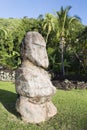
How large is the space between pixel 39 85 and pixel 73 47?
22323 millimetres

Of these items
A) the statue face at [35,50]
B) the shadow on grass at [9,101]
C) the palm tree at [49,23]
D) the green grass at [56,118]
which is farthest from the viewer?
the palm tree at [49,23]

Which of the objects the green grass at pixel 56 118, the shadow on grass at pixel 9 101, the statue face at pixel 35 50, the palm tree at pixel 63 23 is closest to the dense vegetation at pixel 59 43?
the palm tree at pixel 63 23

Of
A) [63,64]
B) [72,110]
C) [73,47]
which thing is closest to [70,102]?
[72,110]

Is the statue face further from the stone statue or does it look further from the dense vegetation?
the dense vegetation

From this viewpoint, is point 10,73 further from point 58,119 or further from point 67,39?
point 58,119

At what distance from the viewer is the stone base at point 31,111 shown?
1170 centimetres

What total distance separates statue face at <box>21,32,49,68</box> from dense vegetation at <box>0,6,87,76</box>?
16.5 meters

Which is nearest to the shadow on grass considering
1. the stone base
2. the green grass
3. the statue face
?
the green grass

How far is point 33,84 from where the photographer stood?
38.8 ft

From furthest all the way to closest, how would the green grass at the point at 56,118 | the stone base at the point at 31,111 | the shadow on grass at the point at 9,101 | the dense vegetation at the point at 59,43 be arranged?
the dense vegetation at the point at 59,43 < the shadow on grass at the point at 9,101 < the stone base at the point at 31,111 < the green grass at the point at 56,118

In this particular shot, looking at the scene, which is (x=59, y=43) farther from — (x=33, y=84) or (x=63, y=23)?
(x=33, y=84)

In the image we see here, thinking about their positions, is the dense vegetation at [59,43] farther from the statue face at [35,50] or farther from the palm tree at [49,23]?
the statue face at [35,50]

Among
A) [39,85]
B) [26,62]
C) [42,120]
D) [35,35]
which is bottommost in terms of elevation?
[42,120]

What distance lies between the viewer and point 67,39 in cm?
3472
